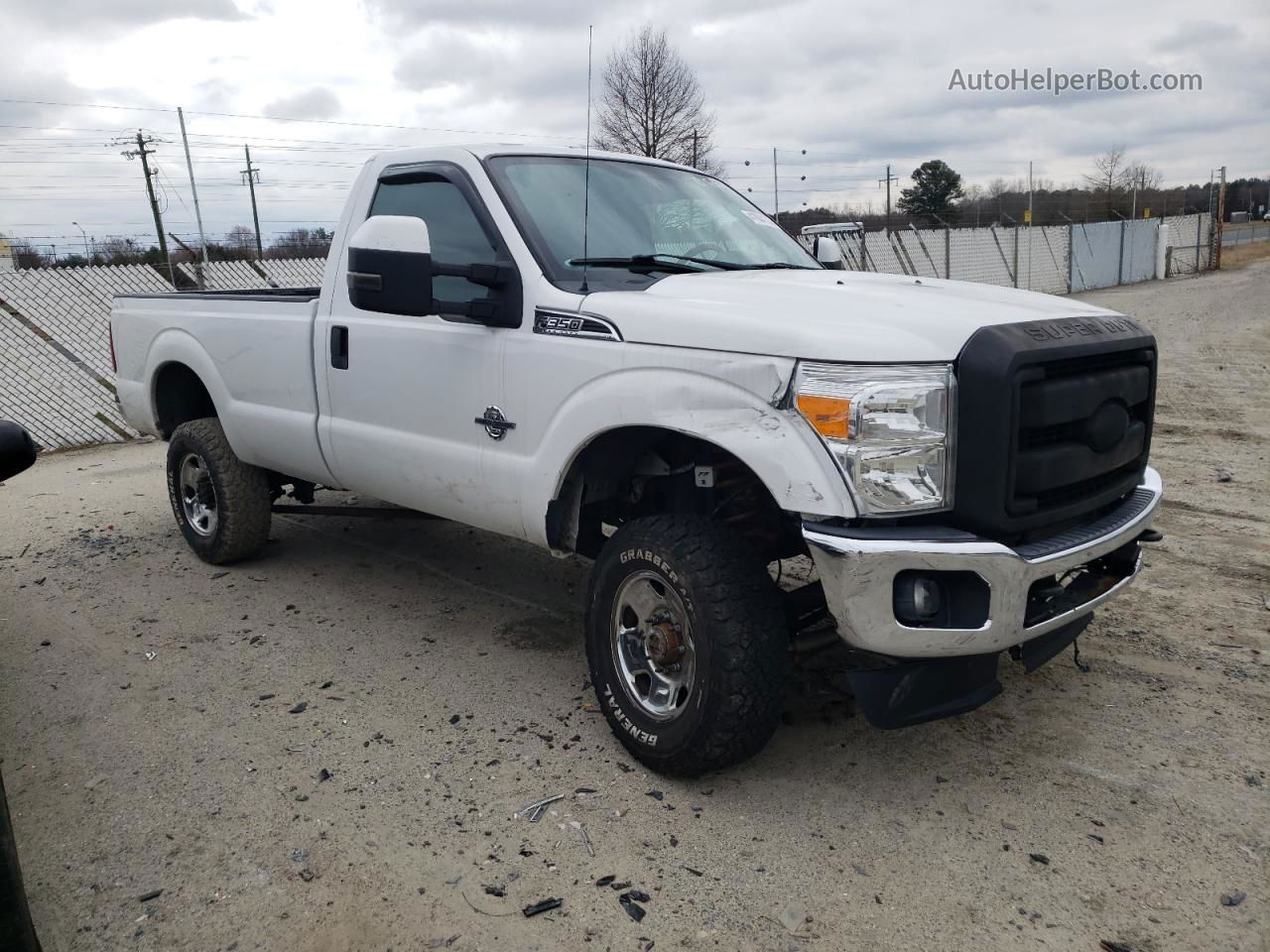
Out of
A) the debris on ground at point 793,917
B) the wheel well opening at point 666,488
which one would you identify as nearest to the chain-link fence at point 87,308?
the wheel well opening at point 666,488

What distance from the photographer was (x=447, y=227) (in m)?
4.11

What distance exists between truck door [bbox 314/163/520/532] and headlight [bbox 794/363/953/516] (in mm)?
1445

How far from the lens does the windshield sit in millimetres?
3748

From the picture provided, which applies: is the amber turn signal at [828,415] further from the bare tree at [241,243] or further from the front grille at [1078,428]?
the bare tree at [241,243]

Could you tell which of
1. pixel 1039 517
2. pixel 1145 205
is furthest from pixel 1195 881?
pixel 1145 205

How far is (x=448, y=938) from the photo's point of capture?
8.70 ft

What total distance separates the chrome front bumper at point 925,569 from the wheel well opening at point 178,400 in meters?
4.50

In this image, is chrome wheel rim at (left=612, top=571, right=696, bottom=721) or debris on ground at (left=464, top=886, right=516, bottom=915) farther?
chrome wheel rim at (left=612, top=571, right=696, bottom=721)

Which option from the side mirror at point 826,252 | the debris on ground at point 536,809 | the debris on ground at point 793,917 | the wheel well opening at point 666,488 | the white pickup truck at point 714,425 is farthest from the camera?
the side mirror at point 826,252

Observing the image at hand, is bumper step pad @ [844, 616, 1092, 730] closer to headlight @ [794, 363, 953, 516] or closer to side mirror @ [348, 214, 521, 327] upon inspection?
headlight @ [794, 363, 953, 516]

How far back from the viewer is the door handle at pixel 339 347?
176 inches

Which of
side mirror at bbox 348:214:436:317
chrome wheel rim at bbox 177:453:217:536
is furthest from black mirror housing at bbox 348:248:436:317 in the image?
chrome wheel rim at bbox 177:453:217:536

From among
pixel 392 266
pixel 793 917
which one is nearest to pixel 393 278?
pixel 392 266

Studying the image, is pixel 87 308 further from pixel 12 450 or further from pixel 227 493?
pixel 12 450
